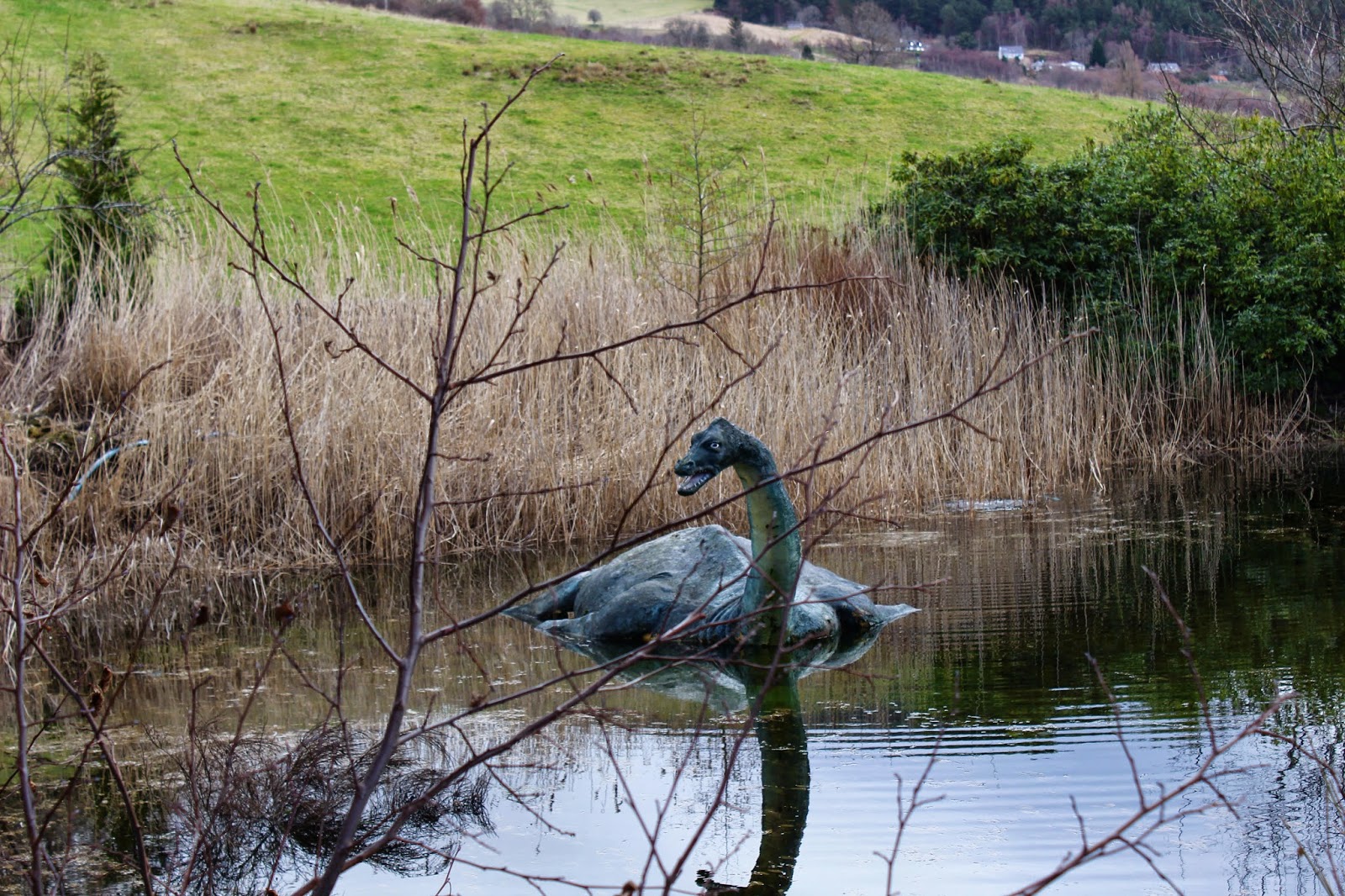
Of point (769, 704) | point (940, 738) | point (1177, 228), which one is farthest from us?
point (1177, 228)

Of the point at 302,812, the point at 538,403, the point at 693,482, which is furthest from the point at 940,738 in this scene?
the point at 538,403

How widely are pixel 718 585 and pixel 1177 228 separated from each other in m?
10.2

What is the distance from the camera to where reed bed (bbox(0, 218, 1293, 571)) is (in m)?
9.16

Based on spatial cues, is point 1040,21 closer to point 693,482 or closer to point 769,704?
point 693,482

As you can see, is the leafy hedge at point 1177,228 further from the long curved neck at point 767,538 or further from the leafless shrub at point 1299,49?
the long curved neck at point 767,538

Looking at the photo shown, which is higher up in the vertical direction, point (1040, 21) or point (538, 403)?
point (1040, 21)

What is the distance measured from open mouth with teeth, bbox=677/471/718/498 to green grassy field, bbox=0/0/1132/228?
74.4 feet

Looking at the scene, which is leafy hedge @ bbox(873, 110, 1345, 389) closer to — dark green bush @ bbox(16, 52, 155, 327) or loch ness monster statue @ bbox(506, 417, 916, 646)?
dark green bush @ bbox(16, 52, 155, 327)

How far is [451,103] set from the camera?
3866 cm

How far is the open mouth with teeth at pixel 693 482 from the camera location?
18.6ft

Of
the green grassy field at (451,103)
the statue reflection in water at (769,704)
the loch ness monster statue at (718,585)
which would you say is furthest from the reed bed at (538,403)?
the green grassy field at (451,103)

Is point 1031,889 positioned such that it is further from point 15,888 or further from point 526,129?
point 526,129

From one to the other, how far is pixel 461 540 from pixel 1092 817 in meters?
6.08

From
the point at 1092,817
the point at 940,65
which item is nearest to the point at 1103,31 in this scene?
the point at 940,65
